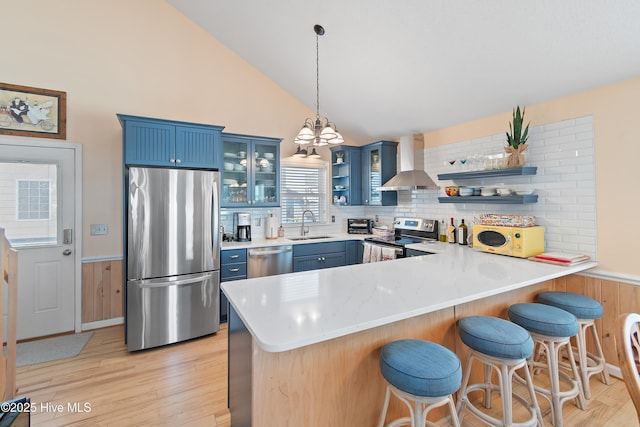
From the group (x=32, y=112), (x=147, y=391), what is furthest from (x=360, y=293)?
(x=32, y=112)

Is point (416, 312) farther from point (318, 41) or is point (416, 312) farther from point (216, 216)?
point (318, 41)

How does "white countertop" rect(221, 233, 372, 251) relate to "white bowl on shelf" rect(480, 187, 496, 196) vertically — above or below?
below

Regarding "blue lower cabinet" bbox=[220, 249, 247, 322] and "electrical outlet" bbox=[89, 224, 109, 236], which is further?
"blue lower cabinet" bbox=[220, 249, 247, 322]

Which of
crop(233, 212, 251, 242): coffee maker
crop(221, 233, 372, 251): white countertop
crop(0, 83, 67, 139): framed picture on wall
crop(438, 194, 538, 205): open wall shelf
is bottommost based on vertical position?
crop(221, 233, 372, 251): white countertop

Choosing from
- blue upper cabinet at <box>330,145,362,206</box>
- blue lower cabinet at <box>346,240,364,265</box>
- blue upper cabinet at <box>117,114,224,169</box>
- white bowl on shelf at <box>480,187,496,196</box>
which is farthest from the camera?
blue upper cabinet at <box>330,145,362,206</box>

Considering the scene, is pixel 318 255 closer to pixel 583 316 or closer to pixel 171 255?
pixel 171 255

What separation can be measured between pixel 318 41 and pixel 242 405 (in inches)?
130

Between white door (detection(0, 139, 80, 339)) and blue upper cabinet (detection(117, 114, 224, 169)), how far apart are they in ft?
2.83

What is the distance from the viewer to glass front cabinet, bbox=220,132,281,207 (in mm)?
3779

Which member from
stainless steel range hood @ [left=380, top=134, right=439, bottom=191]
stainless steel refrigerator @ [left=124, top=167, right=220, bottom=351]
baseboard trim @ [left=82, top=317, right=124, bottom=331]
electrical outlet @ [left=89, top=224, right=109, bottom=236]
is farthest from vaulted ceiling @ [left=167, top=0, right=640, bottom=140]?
baseboard trim @ [left=82, top=317, right=124, bottom=331]

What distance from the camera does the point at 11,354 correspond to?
1920 millimetres

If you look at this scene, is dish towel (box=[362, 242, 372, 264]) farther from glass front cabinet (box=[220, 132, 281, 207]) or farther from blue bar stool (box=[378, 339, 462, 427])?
blue bar stool (box=[378, 339, 462, 427])

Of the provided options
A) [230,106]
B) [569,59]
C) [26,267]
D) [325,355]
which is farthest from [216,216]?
[569,59]

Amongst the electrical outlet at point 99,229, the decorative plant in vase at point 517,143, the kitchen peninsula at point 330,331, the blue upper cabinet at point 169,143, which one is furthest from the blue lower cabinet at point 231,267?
the decorative plant in vase at point 517,143
